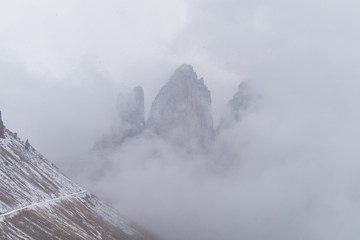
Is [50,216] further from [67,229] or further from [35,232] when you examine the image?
[35,232]

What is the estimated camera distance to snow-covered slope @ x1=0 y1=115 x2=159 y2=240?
311ft

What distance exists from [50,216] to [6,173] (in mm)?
29984

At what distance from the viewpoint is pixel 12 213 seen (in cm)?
10012

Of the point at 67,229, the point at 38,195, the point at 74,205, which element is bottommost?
the point at 67,229

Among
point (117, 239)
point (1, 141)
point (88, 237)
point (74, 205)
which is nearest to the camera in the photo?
point (88, 237)

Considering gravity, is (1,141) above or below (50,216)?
above

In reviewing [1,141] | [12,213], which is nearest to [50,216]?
[12,213]

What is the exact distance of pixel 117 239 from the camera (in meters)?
159

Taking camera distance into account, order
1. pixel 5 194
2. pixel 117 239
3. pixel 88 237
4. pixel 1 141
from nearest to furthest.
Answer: pixel 5 194 < pixel 88 237 < pixel 117 239 < pixel 1 141

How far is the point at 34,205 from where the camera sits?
4924 inches

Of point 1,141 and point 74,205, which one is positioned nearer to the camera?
point 74,205

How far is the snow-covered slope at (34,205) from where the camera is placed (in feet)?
311

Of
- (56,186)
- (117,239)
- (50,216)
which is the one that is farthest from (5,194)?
(56,186)

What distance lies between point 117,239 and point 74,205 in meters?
24.9
